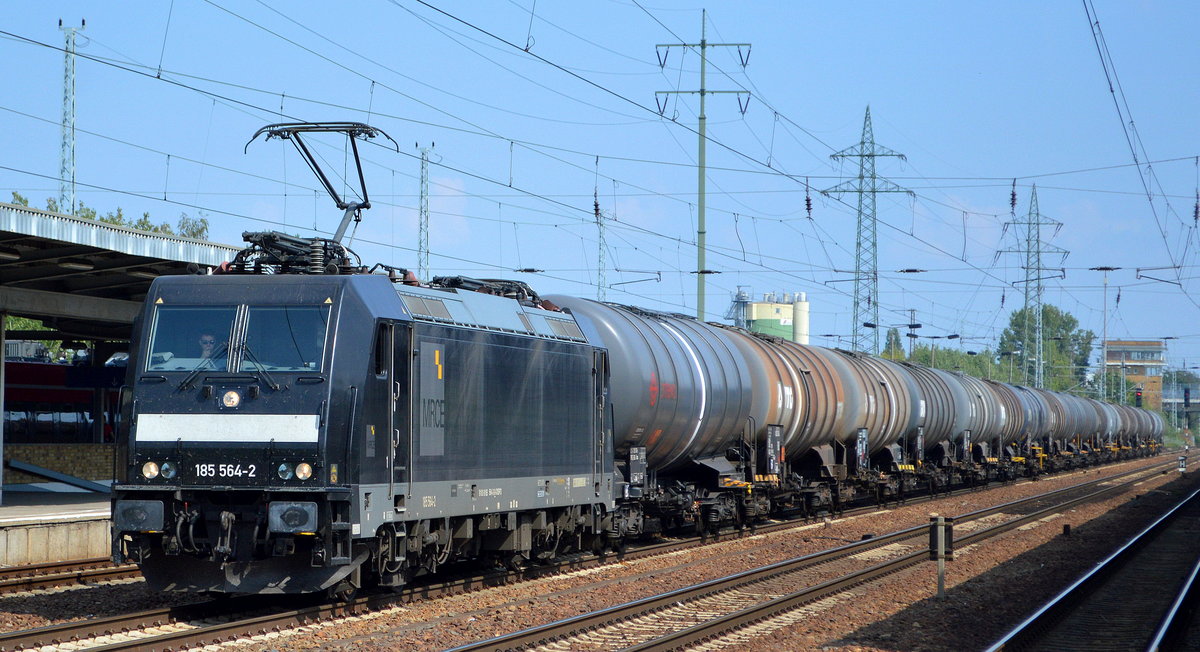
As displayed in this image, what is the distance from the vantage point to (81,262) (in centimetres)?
2291

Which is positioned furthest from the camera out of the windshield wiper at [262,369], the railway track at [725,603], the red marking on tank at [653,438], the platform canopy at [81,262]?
the red marking on tank at [653,438]

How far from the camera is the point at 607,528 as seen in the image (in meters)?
19.4

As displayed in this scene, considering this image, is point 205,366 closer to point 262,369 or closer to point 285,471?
point 262,369

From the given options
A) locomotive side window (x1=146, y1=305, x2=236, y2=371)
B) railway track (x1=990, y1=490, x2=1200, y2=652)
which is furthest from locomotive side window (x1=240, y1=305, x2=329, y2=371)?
railway track (x1=990, y1=490, x2=1200, y2=652)

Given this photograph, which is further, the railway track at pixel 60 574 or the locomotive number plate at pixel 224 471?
the railway track at pixel 60 574

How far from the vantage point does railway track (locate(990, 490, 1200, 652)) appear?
13852mm

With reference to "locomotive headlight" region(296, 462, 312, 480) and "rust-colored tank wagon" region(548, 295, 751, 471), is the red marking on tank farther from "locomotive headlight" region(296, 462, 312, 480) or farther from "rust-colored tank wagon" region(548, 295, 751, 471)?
"locomotive headlight" region(296, 462, 312, 480)

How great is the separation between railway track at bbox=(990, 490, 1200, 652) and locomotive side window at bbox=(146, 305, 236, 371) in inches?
329

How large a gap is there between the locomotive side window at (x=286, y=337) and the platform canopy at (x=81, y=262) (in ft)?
19.8

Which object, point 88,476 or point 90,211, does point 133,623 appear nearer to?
point 88,476

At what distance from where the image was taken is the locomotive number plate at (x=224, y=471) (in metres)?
12.8

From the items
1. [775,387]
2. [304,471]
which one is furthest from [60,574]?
[775,387]

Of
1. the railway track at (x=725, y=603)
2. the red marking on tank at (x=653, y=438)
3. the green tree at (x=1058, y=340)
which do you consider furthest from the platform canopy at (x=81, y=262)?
the green tree at (x=1058, y=340)

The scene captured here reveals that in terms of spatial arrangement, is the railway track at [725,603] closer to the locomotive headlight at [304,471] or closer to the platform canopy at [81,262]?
the locomotive headlight at [304,471]
